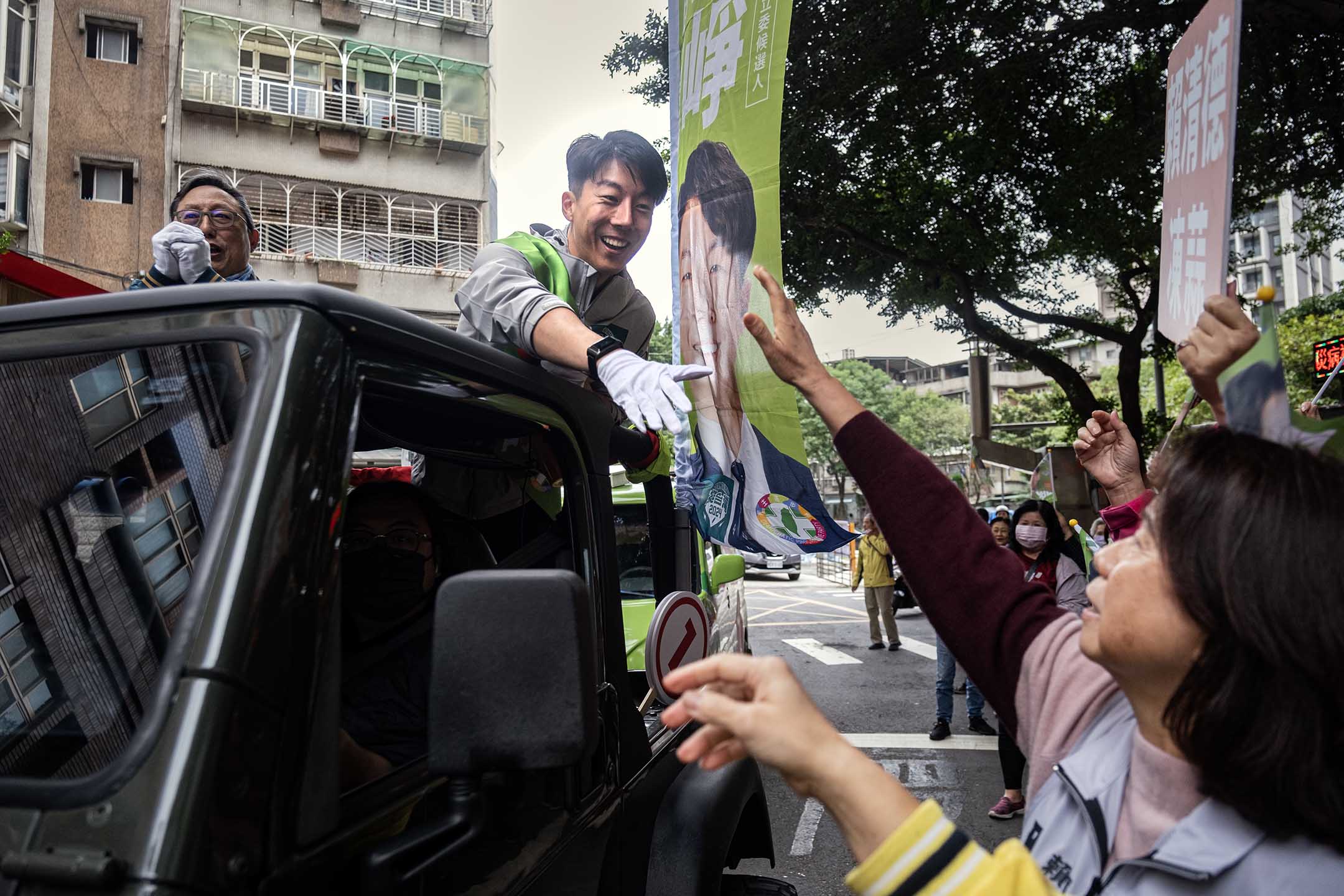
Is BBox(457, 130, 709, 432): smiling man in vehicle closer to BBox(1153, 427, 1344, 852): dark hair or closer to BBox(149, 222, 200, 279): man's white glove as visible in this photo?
BBox(149, 222, 200, 279): man's white glove

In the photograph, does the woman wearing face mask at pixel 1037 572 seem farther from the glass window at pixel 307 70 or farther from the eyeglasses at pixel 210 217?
the glass window at pixel 307 70

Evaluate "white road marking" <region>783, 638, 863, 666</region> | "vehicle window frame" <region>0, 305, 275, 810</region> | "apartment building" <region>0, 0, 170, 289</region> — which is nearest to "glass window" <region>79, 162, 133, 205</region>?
"apartment building" <region>0, 0, 170, 289</region>

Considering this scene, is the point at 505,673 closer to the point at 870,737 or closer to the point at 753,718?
the point at 753,718

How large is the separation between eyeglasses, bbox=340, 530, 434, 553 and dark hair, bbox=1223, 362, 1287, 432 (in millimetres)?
1414

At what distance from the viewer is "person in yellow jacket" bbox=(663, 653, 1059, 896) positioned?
2.99ft

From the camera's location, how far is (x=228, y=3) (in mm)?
24062

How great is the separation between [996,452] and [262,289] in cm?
1272

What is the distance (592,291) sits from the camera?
2609 mm

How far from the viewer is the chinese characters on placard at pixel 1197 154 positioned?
187 centimetres

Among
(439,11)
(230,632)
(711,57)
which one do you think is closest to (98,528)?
(230,632)

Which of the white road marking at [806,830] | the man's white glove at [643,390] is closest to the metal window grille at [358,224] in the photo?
the white road marking at [806,830]

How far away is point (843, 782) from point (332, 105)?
2683 cm

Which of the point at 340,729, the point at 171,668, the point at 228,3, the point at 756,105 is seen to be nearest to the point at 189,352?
the point at 171,668

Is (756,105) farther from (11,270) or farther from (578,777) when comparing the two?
(11,270)
